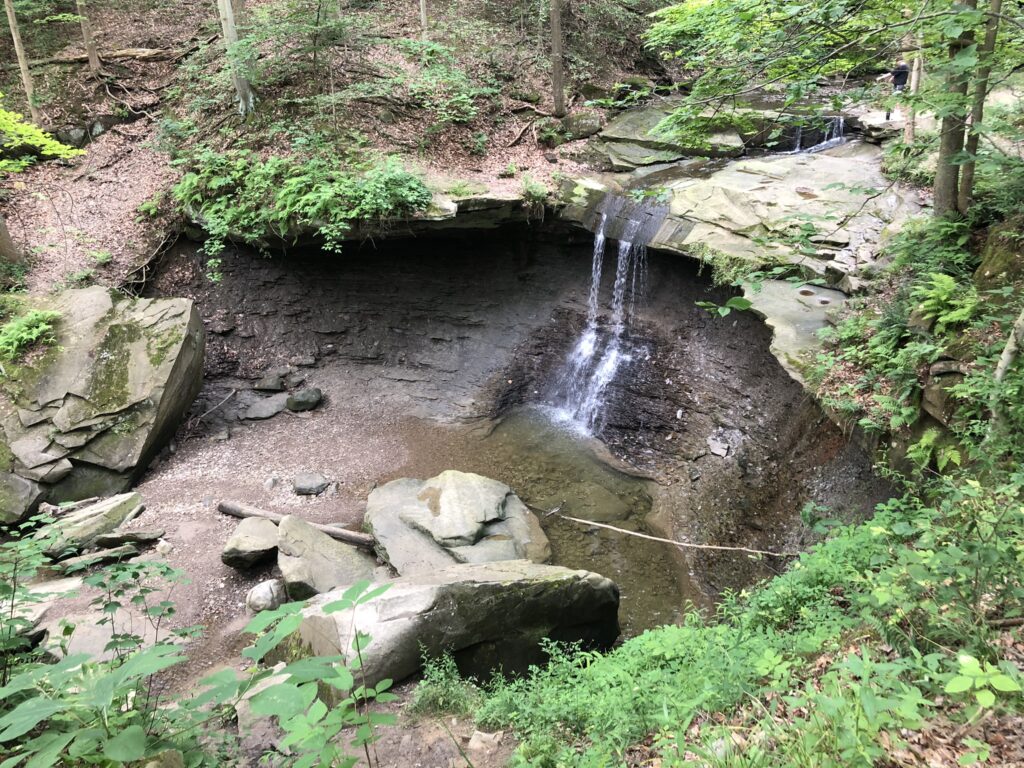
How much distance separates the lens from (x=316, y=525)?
25.0ft

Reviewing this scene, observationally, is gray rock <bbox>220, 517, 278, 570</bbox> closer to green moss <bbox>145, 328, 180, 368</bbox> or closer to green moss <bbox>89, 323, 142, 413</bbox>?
green moss <bbox>89, 323, 142, 413</bbox>

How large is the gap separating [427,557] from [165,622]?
293 centimetres

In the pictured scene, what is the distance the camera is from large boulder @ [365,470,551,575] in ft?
23.5

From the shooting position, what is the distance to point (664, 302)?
35.2 feet

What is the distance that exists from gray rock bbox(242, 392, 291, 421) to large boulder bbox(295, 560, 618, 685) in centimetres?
607

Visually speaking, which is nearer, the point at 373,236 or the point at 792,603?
the point at 792,603

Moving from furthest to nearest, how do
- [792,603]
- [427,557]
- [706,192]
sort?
[706,192] → [427,557] → [792,603]

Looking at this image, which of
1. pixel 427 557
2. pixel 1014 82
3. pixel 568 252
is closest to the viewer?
pixel 427 557

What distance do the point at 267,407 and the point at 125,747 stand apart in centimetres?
991

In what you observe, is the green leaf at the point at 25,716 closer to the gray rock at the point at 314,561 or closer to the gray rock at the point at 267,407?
the gray rock at the point at 314,561

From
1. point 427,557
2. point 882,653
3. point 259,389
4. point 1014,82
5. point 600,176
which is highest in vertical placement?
point 1014,82

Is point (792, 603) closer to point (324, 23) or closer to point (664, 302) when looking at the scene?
point (664, 302)

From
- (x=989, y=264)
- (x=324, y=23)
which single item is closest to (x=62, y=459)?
(x=324, y=23)

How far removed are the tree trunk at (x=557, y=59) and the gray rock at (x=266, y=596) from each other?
41.2 feet
